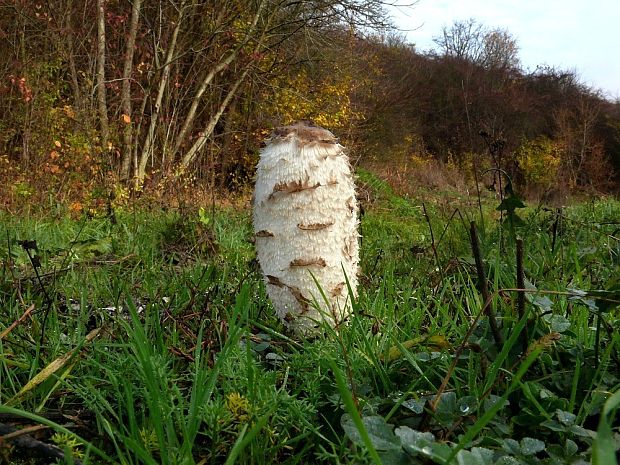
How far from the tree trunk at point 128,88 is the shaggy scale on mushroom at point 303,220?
7301mm

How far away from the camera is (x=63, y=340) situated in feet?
5.55

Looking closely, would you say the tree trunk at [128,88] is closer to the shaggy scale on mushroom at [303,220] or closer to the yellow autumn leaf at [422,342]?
the shaggy scale on mushroom at [303,220]

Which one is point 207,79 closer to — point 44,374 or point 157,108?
point 157,108

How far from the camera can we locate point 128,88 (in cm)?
880

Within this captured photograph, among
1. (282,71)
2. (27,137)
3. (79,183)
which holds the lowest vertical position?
(79,183)

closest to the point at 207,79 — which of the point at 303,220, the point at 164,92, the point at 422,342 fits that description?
the point at 164,92

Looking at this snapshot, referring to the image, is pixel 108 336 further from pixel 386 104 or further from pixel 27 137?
pixel 386 104

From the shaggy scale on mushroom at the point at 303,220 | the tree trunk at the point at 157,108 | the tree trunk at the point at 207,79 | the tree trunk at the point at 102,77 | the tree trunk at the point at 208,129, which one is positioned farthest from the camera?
the tree trunk at the point at 208,129

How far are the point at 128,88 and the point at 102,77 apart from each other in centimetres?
59

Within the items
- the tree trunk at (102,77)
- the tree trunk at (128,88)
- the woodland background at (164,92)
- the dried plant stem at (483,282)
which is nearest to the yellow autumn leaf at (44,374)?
the dried plant stem at (483,282)

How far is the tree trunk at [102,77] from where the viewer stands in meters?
8.09

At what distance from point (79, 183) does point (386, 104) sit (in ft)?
49.1

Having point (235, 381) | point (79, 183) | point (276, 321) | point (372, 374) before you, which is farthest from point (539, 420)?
point (79, 183)

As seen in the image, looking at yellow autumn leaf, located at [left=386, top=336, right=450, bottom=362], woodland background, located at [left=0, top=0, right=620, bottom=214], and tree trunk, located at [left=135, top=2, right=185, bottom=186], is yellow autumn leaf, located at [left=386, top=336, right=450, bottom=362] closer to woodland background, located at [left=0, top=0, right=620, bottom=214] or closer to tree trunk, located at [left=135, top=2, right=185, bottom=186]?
woodland background, located at [left=0, top=0, right=620, bottom=214]
